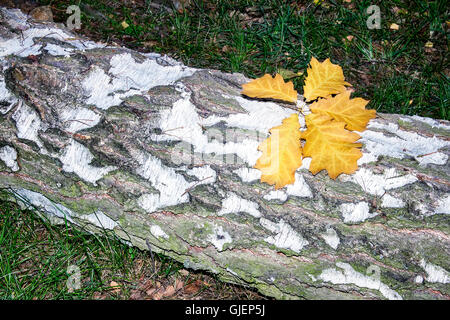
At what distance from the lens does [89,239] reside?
2168 mm

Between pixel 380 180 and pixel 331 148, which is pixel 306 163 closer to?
pixel 331 148

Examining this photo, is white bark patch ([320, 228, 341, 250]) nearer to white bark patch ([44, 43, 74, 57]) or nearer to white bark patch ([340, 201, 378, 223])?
white bark patch ([340, 201, 378, 223])

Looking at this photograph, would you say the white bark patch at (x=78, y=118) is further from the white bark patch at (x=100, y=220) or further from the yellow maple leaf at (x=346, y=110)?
the yellow maple leaf at (x=346, y=110)

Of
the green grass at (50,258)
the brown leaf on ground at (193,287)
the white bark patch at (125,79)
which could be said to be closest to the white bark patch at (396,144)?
the white bark patch at (125,79)

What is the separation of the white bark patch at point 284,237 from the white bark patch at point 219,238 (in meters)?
0.18

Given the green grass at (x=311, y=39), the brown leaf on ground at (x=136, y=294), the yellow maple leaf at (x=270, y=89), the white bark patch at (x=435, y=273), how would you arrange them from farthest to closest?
the green grass at (x=311, y=39) → the brown leaf on ground at (x=136, y=294) → the yellow maple leaf at (x=270, y=89) → the white bark patch at (x=435, y=273)

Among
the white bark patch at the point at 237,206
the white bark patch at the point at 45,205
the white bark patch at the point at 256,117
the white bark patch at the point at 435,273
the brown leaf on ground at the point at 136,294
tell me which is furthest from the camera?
the brown leaf on ground at the point at 136,294

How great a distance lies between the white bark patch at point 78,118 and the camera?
5.74ft

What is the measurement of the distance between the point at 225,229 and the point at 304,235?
36 cm

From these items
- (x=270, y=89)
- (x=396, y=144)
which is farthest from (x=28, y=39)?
(x=396, y=144)

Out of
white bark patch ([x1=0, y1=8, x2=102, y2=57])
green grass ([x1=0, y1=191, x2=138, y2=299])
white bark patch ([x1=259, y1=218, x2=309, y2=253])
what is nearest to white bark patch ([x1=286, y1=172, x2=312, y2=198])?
white bark patch ([x1=259, y1=218, x2=309, y2=253])

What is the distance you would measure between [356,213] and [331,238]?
0.50 ft

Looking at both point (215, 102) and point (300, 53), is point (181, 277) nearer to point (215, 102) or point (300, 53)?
point (215, 102)
